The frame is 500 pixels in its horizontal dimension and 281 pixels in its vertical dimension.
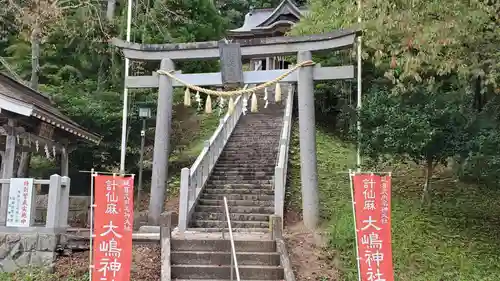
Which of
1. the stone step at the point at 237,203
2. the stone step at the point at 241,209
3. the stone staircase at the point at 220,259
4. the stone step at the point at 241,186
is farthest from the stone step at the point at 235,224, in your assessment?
the stone step at the point at 241,186

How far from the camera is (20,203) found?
9148 millimetres

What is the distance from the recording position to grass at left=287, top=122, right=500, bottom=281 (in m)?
9.52

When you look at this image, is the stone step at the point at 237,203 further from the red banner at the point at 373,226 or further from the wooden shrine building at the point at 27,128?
the red banner at the point at 373,226

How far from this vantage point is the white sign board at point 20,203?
9102 millimetres

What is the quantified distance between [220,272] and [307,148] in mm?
3800

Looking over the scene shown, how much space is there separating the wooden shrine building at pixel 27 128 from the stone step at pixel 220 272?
3617 millimetres

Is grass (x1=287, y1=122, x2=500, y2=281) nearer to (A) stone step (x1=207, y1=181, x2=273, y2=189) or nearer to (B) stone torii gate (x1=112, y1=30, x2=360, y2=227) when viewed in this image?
(A) stone step (x1=207, y1=181, x2=273, y2=189)

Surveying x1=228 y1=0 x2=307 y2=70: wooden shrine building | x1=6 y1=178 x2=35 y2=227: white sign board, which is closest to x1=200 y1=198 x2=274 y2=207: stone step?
x1=6 y1=178 x2=35 y2=227: white sign board

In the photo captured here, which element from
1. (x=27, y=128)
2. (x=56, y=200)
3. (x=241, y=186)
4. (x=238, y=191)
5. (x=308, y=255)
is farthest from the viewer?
(x=241, y=186)

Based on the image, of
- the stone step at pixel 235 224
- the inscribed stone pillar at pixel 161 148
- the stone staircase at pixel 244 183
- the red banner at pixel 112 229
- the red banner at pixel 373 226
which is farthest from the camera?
the inscribed stone pillar at pixel 161 148

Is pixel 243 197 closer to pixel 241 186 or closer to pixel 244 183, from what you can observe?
pixel 241 186

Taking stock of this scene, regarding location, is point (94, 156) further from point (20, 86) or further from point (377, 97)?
point (377, 97)

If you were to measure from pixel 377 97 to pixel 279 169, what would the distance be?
9.42 ft

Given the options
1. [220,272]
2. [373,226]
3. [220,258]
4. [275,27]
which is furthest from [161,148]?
[275,27]
